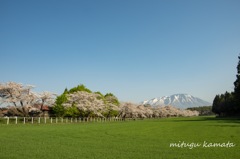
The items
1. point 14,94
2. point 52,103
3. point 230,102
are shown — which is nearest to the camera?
point 14,94

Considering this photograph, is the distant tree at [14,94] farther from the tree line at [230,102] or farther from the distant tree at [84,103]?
the tree line at [230,102]

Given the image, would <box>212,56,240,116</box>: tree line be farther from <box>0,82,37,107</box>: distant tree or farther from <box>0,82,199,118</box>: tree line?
<box>0,82,37,107</box>: distant tree

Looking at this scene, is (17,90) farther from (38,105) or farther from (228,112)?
(228,112)

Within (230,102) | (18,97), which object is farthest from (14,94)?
(230,102)

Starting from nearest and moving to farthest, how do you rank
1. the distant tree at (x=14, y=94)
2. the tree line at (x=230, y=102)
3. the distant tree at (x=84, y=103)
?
the distant tree at (x=14, y=94)
the tree line at (x=230, y=102)
the distant tree at (x=84, y=103)

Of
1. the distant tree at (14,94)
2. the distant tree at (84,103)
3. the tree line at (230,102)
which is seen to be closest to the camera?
the distant tree at (14,94)

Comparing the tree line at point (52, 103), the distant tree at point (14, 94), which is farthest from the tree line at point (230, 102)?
the distant tree at point (14, 94)

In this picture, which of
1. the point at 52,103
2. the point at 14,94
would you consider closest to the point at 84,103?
the point at 52,103

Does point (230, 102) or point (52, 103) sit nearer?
point (52, 103)

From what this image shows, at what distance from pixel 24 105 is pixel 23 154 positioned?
41917mm

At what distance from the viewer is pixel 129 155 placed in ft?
30.1

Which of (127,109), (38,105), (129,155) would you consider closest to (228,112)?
(127,109)

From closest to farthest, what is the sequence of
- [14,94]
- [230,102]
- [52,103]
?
[14,94] → [52,103] → [230,102]

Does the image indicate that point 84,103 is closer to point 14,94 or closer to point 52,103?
point 52,103
